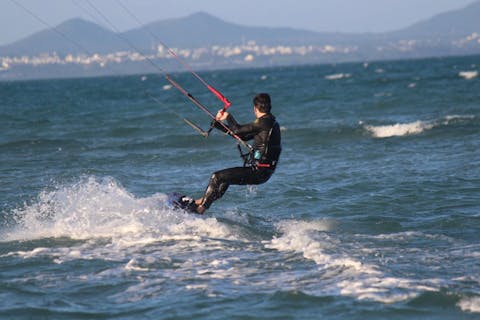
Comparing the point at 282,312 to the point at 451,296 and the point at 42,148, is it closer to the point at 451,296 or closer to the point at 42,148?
the point at 451,296

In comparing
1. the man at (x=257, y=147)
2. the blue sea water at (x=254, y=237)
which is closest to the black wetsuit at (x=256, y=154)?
the man at (x=257, y=147)

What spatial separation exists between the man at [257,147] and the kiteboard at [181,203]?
0.91ft

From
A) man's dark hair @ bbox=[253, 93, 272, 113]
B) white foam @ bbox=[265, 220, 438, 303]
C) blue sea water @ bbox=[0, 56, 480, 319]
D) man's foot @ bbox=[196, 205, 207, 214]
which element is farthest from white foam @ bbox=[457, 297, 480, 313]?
man's foot @ bbox=[196, 205, 207, 214]

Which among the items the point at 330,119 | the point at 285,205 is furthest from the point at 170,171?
the point at 330,119

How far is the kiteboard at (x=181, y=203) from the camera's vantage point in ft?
37.3

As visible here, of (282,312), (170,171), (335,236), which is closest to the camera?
(282,312)

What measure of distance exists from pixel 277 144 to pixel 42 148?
1651 cm

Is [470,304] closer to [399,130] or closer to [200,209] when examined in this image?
[200,209]

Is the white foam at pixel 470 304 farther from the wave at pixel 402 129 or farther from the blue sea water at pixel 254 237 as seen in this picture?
the wave at pixel 402 129

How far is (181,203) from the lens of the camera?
11.5 meters

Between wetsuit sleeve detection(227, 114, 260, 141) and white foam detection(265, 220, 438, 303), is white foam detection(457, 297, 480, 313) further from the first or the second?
wetsuit sleeve detection(227, 114, 260, 141)

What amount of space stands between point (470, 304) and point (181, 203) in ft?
16.0

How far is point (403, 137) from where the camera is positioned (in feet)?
78.8

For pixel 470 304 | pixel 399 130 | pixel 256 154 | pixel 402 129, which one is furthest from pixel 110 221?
pixel 402 129
